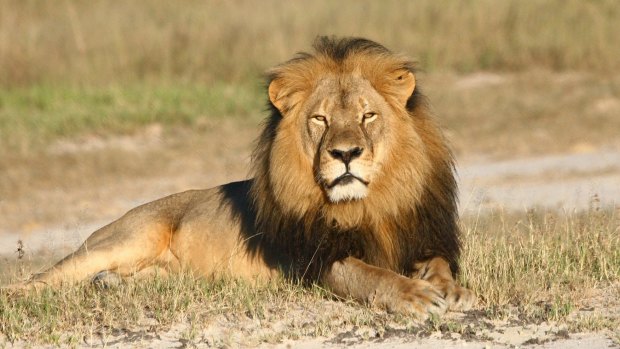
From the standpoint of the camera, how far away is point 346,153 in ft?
14.7

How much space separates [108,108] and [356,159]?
7593 mm

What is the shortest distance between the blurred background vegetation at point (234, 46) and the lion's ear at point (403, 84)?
7.05 meters

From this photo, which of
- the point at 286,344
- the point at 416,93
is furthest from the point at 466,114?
the point at 286,344

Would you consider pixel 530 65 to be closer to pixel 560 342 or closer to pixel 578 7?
pixel 578 7

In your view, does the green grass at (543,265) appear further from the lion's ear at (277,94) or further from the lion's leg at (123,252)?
the lion's leg at (123,252)

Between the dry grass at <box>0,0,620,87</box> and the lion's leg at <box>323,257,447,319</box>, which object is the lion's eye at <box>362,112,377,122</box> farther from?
the dry grass at <box>0,0,620,87</box>

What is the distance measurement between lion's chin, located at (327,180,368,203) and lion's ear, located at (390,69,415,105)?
1.48ft

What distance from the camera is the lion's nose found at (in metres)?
4.49

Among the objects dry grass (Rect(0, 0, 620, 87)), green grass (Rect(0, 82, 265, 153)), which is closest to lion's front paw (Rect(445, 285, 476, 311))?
green grass (Rect(0, 82, 265, 153))

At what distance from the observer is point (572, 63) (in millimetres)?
→ 12750

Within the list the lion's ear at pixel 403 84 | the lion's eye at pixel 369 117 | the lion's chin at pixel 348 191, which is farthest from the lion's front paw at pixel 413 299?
the lion's ear at pixel 403 84

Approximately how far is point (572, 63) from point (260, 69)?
11.0 feet

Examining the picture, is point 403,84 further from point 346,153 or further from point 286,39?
point 286,39

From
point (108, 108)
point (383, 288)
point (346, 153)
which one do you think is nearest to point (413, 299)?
point (383, 288)
